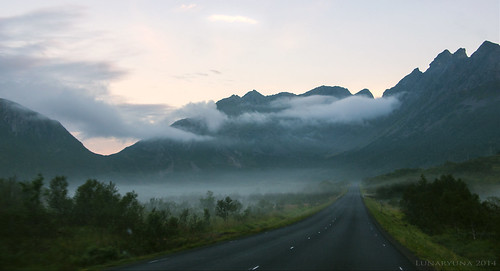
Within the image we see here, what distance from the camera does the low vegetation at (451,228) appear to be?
29.6 metres

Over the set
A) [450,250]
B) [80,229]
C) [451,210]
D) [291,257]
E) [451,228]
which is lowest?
[451,228]

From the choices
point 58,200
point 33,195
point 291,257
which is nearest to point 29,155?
point 58,200

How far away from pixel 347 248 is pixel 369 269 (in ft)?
27.8

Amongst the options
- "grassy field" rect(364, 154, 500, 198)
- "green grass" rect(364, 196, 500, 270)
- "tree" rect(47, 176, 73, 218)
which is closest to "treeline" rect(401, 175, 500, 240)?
"green grass" rect(364, 196, 500, 270)

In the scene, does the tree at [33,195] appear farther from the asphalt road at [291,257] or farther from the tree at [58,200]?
the asphalt road at [291,257]

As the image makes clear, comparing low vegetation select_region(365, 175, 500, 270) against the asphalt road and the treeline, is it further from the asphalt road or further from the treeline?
the asphalt road

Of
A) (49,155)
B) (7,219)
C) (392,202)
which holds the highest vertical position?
(49,155)

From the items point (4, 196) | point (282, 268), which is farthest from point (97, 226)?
point (282, 268)

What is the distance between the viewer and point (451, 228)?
53000mm

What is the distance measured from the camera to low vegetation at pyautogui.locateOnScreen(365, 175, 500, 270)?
97.2 ft

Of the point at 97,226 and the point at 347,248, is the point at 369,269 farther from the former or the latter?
the point at 97,226

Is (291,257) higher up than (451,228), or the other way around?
(291,257)

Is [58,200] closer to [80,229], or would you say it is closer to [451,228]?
[80,229]

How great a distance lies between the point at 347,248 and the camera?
28516 millimetres
